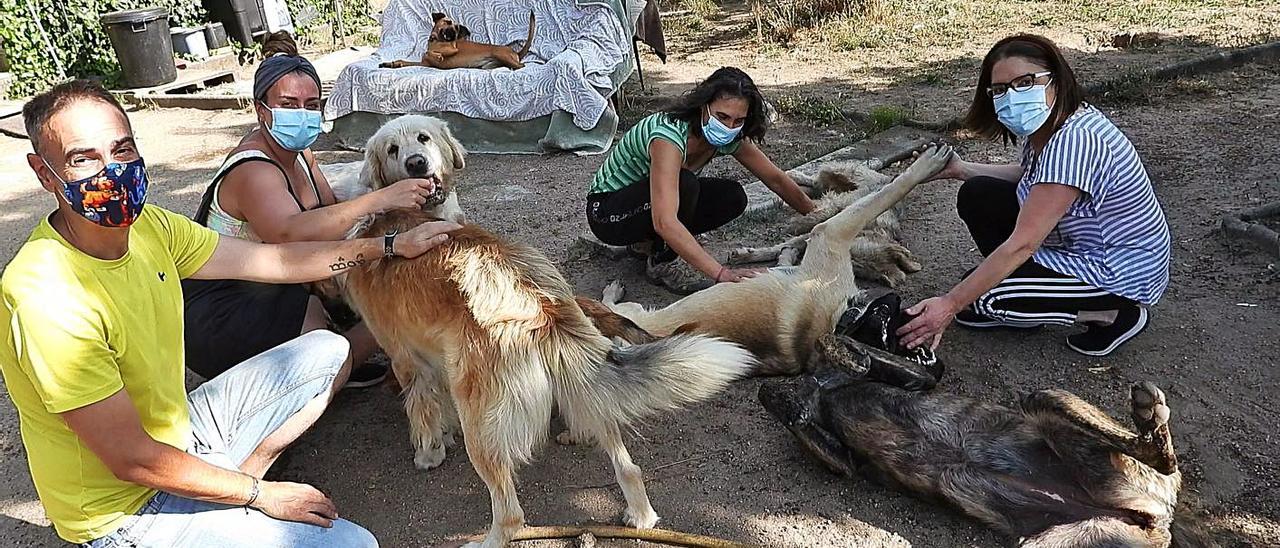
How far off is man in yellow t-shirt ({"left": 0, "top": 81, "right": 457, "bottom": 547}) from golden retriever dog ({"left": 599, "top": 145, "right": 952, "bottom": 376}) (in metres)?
1.71

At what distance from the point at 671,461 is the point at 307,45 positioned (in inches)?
491

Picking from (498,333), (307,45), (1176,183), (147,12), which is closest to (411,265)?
(498,333)

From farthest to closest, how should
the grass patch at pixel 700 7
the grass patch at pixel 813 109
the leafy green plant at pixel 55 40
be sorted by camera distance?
the grass patch at pixel 700 7 < the leafy green plant at pixel 55 40 < the grass patch at pixel 813 109

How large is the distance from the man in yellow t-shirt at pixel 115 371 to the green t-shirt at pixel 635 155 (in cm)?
211

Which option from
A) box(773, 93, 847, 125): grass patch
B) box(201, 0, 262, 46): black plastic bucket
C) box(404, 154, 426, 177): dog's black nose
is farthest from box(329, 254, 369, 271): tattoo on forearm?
box(201, 0, 262, 46): black plastic bucket

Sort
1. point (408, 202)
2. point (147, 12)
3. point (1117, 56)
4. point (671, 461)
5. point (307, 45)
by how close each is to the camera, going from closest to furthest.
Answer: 1. point (408, 202)
2. point (671, 461)
3. point (1117, 56)
4. point (147, 12)
5. point (307, 45)

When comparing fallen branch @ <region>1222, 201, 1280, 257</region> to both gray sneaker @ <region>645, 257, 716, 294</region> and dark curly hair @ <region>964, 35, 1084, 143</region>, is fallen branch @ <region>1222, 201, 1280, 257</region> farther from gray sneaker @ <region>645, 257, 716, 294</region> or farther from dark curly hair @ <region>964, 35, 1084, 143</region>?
gray sneaker @ <region>645, 257, 716, 294</region>

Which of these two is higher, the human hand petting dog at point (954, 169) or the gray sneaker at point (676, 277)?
the human hand petting dog at point (954, 169)

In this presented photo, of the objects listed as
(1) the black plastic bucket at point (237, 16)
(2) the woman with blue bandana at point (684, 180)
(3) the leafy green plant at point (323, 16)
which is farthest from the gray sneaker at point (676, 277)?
(3) the leafy green plant at point (323, 16)

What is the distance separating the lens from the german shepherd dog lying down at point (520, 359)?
230cm

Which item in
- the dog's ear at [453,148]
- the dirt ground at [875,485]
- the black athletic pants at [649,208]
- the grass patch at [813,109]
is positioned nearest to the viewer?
the dirt ground at [875,485]

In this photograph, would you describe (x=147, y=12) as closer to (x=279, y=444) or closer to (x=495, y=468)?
(x=279, y=444)

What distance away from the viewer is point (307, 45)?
13133 millimetres

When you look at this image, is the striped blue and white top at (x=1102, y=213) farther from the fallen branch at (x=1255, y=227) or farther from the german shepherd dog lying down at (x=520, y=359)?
the german shepherd dog lying down at (x=520, y=359)
